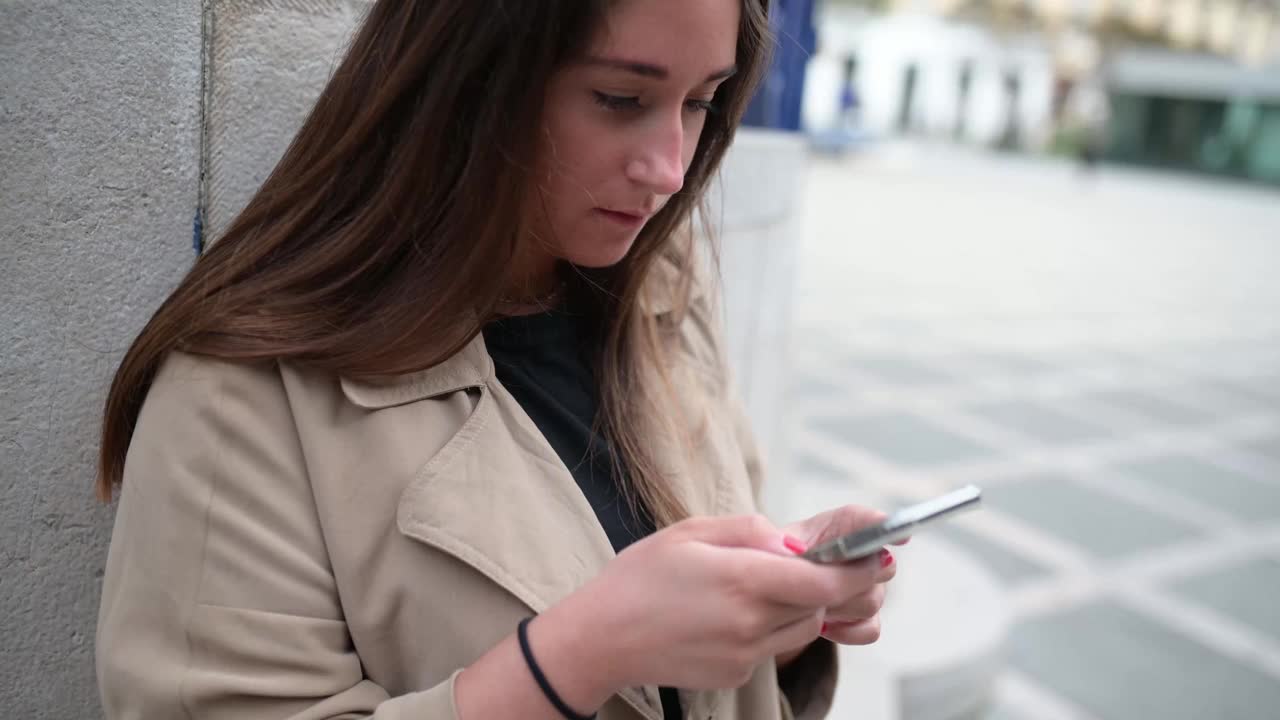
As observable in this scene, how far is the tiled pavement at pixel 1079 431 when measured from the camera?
13.6 feet

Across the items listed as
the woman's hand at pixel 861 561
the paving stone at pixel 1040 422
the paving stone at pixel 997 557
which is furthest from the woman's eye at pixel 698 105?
the paving stone at pixel 1040 422

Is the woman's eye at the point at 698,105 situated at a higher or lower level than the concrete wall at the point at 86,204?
higher

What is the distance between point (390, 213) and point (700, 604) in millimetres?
554

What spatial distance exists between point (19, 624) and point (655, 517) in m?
0.88

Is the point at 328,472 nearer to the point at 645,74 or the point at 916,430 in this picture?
the point at 645,74

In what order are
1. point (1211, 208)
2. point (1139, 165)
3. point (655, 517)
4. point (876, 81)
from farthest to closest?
point (876, 81)
point (1139, 165)
point (1211, 208)
point (655, 517)

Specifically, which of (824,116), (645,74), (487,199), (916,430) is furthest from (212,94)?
(824,116)

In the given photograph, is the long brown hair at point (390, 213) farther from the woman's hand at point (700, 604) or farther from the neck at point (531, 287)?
the woman's hand at point (700, 604)

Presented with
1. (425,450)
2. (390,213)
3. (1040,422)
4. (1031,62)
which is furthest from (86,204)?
(1031,62)

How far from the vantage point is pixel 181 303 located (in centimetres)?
113

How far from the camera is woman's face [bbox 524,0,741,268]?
111cm

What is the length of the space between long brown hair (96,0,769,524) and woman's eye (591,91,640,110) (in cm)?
6

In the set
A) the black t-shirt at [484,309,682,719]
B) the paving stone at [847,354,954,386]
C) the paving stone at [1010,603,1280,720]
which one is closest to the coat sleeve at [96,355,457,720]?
the black t-shirt at [484,309,682,719]

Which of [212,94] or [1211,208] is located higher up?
[212,94]
